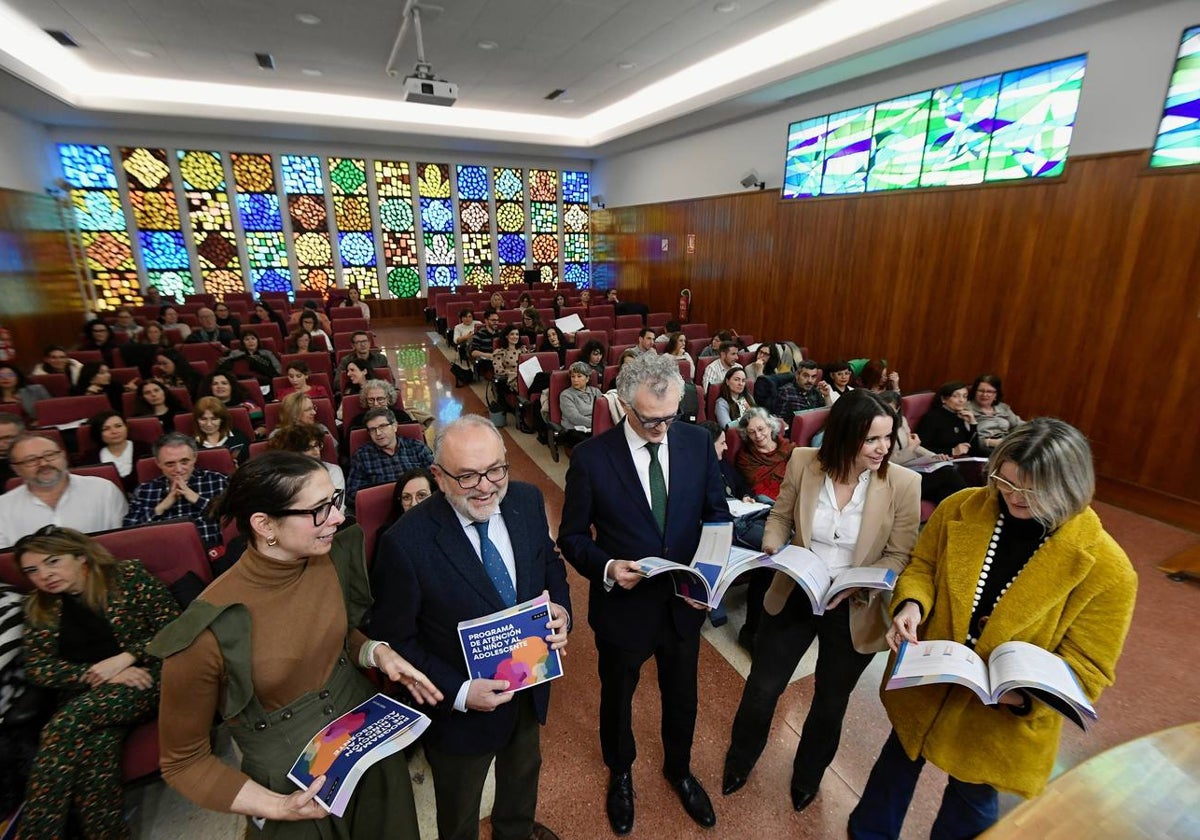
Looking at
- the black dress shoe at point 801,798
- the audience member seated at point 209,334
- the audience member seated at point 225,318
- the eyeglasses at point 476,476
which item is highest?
the eyeglasses at point 476,476

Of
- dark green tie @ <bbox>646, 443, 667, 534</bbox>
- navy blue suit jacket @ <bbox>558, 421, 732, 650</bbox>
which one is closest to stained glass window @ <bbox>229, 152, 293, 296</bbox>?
navy blue suit jacket @ <bbox>558, 421, 732, 650</bbox>

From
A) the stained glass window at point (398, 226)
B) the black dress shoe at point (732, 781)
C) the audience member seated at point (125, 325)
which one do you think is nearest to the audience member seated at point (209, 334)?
the audience member seated at point (125, 325)

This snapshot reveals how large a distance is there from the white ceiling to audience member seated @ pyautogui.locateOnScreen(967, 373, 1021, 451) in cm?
338

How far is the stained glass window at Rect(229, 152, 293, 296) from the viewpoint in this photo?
12.1 meters

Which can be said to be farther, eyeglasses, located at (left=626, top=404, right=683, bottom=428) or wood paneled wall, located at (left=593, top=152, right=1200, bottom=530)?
wood paneled wall, located at (left=593, top=152, right=1200, bottom=530)

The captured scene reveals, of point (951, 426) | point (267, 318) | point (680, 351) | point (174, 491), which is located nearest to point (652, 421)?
point (174, 491)

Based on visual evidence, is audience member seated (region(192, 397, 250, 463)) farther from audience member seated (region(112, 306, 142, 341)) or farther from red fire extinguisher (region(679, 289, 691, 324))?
red fire extinguisher (region(679, 289, 691, 324))

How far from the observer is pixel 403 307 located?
46.8 ft

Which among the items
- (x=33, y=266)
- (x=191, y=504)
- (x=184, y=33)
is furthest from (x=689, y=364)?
(x=33, y=266)

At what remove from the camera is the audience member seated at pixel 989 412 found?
4500 millimetres

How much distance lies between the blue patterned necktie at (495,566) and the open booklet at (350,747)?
0.35 meters

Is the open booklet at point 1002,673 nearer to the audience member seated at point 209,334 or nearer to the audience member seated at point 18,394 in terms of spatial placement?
the audience member seated at point 18,394

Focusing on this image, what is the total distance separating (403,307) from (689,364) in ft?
34.8

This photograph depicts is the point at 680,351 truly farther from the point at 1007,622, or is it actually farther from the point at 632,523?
the point at 1007,622
